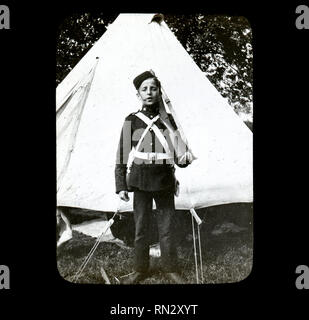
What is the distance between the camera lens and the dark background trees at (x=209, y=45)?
204 centimetres

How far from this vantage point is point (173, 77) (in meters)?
2.03

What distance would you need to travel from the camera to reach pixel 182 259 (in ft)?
6.61

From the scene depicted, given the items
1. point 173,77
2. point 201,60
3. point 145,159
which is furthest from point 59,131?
point 201,60

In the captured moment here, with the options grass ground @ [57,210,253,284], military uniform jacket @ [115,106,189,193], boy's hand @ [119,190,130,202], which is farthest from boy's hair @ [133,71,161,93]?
grass ground @ [57,210,253,284]

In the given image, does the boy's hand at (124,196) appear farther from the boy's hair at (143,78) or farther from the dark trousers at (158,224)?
the boy's hair at (143,78)

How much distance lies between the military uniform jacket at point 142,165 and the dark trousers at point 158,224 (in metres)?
0.04

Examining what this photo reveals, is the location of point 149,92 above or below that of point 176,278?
above

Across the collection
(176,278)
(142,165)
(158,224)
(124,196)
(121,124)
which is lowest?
(176,278)

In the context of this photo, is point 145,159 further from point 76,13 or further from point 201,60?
point 76,13

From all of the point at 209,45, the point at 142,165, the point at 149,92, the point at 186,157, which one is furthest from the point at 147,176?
the point at 209,45

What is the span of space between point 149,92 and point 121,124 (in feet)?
0.56

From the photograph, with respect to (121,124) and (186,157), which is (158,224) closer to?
(186,157)

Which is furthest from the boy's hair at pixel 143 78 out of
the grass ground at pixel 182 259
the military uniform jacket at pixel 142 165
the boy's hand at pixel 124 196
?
the grass ground at pixel 182 259

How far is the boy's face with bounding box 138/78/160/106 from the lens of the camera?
6.59 ft
